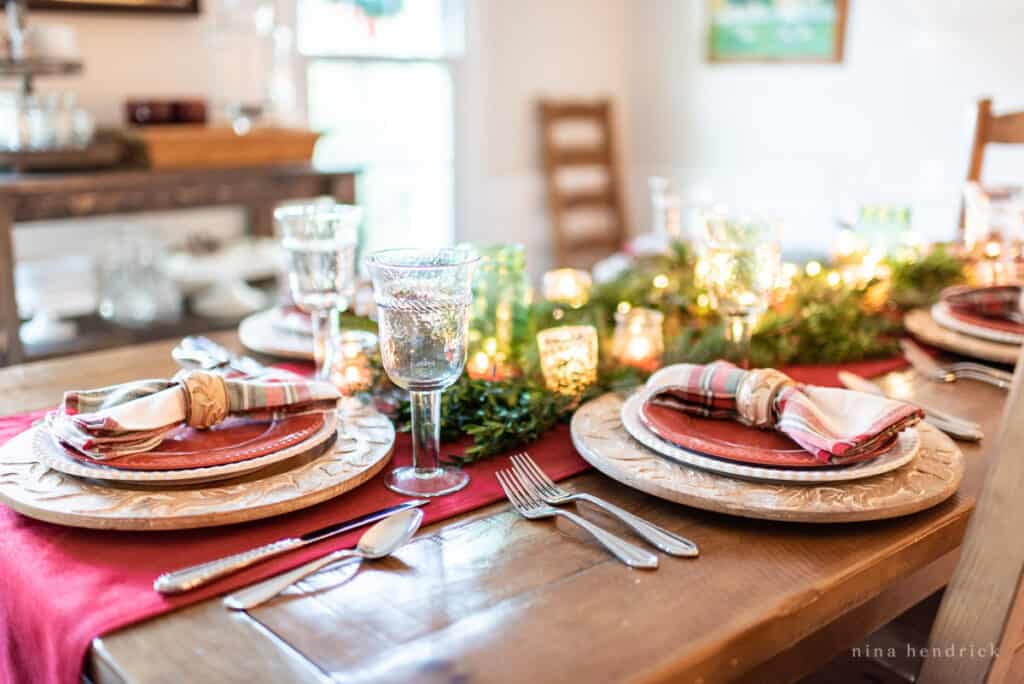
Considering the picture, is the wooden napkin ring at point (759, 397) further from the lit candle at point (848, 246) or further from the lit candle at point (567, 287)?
the lit candle at point (848, 246)

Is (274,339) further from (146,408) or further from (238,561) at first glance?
(238,561)

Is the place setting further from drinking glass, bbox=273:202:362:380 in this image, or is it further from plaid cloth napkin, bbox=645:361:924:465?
plaid cloth napkin, bbox=645:361:924:465

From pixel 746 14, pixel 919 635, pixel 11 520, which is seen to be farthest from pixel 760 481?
pixel 746 14

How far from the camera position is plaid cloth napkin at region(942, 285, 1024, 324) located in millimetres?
1522

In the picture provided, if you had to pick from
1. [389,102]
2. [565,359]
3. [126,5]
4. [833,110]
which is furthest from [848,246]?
[389,102]

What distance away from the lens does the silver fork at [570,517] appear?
32.5 inches

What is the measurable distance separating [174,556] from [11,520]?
0.19m

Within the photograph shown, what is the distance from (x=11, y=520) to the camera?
90 cm

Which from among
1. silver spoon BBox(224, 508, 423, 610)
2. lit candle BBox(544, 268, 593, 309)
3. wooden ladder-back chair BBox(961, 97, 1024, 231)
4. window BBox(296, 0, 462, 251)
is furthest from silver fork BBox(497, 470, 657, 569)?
window BBox(296, 0, 462, 251)

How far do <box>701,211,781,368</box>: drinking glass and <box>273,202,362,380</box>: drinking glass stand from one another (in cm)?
48

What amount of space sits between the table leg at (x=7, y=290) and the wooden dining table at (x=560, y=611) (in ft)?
5.91

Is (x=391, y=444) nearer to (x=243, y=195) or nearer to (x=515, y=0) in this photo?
(x=243, y=195)

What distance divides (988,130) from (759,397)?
1.49 m

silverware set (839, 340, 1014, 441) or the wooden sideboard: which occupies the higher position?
the wooden sideboard
